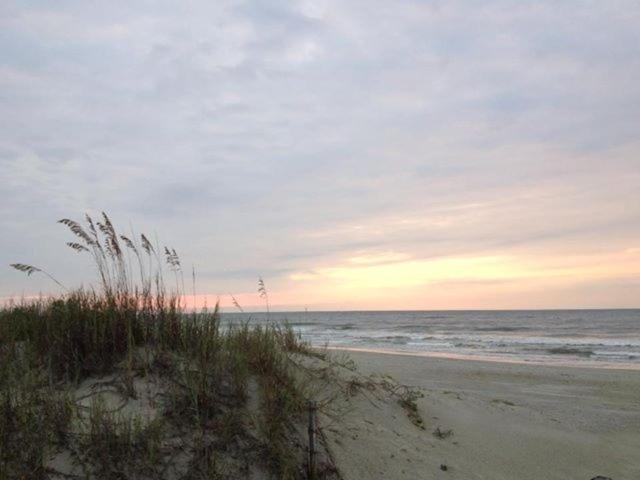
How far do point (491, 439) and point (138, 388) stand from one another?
3.96 metres

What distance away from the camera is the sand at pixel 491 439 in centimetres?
478

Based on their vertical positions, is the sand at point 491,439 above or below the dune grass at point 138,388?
below

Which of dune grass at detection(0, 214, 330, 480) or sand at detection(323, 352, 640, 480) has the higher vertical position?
dune grass at detection(0, 214, 330, 480)

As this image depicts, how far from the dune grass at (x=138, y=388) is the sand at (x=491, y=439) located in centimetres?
79

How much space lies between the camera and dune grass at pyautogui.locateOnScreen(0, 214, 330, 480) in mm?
3598

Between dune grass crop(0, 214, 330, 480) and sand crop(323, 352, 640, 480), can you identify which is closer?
dune grass crop(0, 214, 330, 480)

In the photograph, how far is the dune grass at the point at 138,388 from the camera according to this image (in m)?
3.60

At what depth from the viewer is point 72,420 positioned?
3.84m

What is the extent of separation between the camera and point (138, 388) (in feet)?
14.8

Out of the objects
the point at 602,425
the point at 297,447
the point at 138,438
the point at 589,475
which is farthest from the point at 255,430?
the point at 602,425

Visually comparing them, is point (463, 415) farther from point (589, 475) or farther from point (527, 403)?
point (527, 403)

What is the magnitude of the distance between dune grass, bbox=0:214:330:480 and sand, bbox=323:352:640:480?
0.79 metres

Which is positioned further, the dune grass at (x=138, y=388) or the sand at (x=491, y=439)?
the sand at (x=491, y=439)

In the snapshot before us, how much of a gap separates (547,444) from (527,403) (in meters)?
3.02
